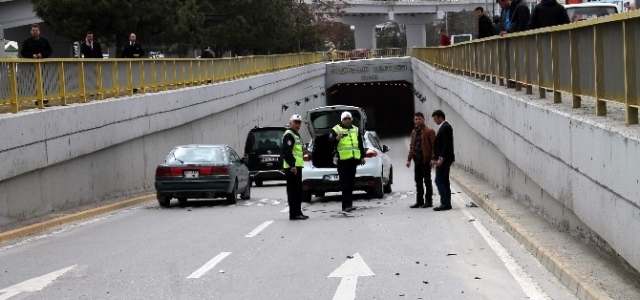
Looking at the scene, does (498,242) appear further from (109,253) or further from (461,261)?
(109,253)

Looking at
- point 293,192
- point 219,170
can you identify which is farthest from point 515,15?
point 219,170

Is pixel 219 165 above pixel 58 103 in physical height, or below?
below

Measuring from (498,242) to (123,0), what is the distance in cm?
4591

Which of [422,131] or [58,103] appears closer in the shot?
[422,131]

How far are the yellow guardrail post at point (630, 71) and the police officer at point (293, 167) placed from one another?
32.5 ft

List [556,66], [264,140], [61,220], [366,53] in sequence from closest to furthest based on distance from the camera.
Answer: [556,66], [61,220], [264,140], [366,53]

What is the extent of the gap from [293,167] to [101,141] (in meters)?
8.29

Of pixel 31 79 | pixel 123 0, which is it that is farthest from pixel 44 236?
pixel 123 0

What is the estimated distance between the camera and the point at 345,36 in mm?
184875

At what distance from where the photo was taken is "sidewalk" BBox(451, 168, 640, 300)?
34.1 feet

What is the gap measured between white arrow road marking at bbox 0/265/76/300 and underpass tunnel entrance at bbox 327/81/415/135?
87836mm

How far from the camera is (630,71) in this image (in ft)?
35.6

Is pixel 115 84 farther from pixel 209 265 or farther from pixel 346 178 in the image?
pixel 209 265

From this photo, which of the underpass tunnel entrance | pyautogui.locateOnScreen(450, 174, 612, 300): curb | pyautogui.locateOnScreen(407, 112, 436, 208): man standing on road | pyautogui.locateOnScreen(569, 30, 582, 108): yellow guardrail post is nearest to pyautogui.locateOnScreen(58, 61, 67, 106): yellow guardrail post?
pyautogui.locateOnScreen(407, 112, 436, 208): man standing on road
